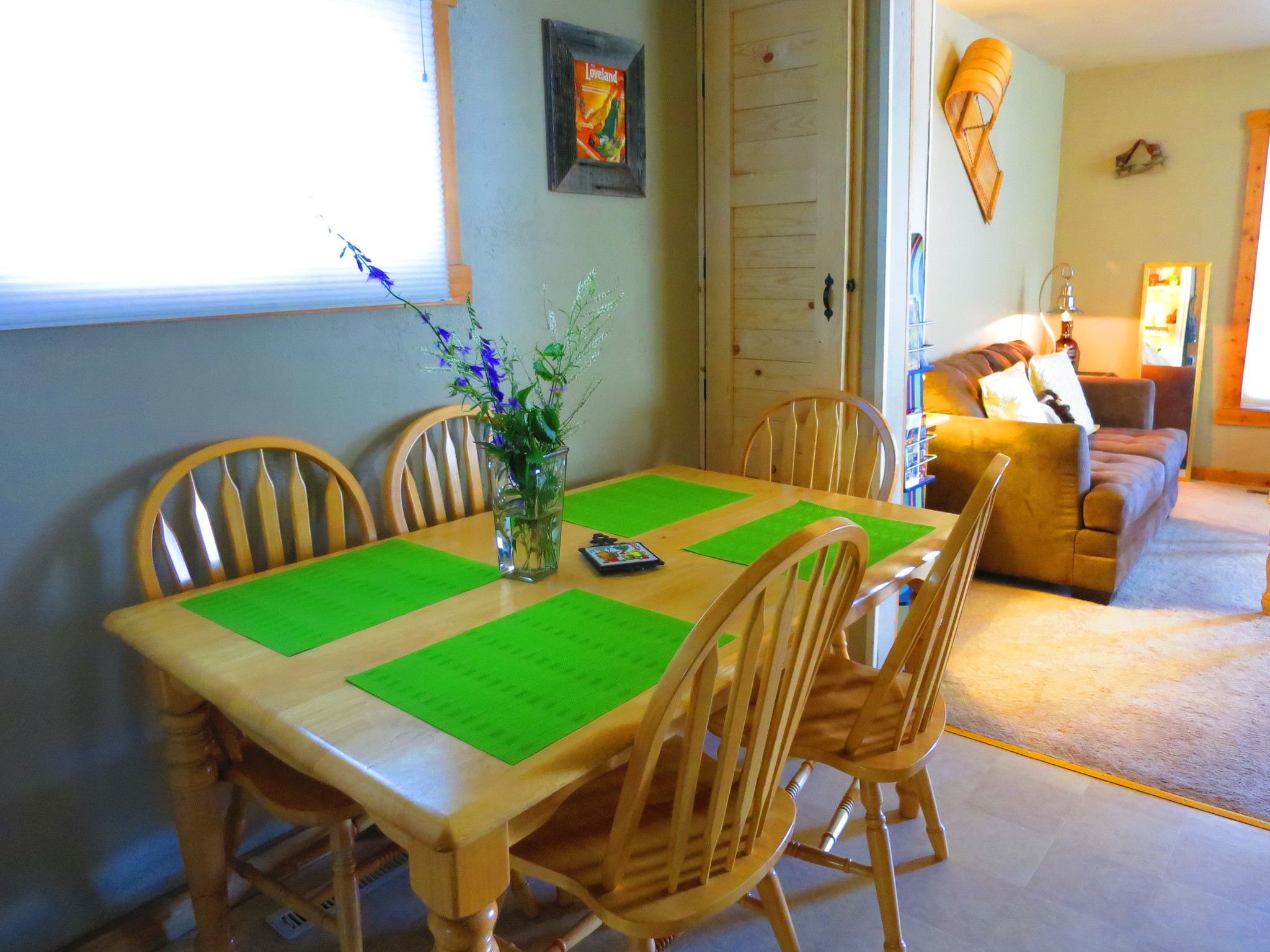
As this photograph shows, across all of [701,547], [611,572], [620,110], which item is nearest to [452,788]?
[611,572]

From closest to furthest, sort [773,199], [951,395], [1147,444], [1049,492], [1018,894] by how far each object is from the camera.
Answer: [1018,894] → [773,199] → [1049,492] → [951,395] → [1147,444]

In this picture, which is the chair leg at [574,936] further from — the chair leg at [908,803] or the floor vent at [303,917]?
the chair leg at [908,803]

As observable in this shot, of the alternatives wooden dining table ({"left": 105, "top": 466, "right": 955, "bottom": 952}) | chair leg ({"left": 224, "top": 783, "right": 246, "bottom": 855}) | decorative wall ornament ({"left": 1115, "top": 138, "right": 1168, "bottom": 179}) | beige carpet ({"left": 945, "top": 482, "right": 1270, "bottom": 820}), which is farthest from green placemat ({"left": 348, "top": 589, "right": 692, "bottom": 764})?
decorative wall ornament ({"left": 1115, "top": 138, "right": 1168, "bottom": 179})

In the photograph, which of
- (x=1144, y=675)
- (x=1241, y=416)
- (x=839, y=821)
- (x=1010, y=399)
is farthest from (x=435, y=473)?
(x=1241, y=416)

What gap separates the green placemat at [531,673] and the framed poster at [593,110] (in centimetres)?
147

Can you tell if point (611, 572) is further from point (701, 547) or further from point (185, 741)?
point (185, 741)

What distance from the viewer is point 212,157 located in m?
1.79

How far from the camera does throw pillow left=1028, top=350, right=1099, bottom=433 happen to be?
4.39 m

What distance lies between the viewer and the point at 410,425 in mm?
2191

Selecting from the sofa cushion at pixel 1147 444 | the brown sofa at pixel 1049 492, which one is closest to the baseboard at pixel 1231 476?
the sofa cushion at pixel 1147 444

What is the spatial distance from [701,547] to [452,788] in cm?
91

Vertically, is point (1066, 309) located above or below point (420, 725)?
above

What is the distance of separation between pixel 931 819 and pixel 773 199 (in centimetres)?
179

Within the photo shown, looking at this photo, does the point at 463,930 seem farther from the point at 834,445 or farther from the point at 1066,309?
the point at 1066,309
